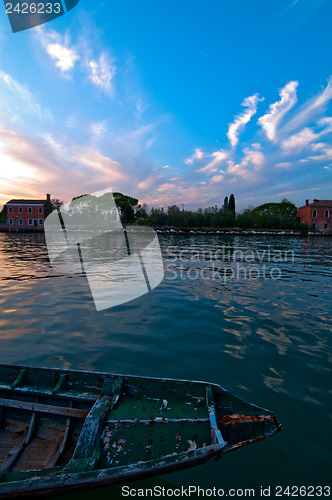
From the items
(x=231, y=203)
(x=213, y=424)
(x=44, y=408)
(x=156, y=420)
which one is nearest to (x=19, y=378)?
(x=44, y=408)

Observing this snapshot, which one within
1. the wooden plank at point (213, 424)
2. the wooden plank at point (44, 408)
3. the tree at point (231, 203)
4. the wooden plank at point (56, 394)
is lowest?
the wooden plank at point (44, 408)

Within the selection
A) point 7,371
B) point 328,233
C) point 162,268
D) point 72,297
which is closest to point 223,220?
point 328,233

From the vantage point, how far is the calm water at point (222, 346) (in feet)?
8.59

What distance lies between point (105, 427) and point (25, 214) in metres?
75.8

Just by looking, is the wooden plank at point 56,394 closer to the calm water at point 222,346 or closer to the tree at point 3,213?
the calm water at point 222,346

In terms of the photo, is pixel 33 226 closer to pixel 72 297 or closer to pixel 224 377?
pixel 72 297

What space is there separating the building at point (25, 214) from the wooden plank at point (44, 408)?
237 ft

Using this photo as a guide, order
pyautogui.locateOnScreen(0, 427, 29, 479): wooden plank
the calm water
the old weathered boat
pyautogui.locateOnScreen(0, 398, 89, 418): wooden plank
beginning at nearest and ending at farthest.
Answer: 1. the old weathered boat
2. pyautogui.locateOnScreen(0, 427, 29, 479): wooden plank
3. the calm water
4. pyautogui.locateOnScreen(0, 398, 89, 418): wooden plank

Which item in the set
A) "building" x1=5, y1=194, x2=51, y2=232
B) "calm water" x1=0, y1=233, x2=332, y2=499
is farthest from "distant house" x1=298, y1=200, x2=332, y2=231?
"building" x1=5, y1=194, x2=51, y2=232

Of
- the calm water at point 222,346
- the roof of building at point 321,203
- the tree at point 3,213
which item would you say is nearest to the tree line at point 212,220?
the tree at point 3,213

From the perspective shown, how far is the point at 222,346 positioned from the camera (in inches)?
198

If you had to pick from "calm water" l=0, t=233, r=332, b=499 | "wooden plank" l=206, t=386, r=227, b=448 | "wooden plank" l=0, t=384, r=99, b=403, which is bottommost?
"calm water" l=0, t=233, r=332, b=499

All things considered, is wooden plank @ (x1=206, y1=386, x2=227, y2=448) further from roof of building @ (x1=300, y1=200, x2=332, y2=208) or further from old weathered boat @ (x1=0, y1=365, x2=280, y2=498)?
roof of building @ (x1=300, y1=200, x2=332, y2=208)

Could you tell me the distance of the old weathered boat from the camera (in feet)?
6.52
